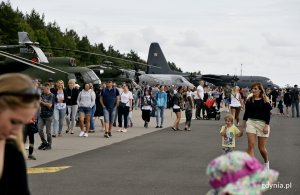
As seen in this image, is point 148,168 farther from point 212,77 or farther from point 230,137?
point 212,77

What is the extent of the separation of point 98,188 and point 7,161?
22.8 feet

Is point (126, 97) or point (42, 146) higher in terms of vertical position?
point (126, 97)

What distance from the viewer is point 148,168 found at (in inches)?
478

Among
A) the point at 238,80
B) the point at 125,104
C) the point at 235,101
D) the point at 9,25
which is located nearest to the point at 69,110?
the point at 125,104

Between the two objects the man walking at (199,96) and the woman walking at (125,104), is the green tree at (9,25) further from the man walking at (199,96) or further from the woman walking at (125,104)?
the woman walking at (125,104)

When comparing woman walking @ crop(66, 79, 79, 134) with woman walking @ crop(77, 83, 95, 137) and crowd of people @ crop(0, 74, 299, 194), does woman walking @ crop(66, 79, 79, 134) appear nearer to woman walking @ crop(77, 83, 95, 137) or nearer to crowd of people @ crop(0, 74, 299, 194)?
crowd of people @ crop(0, 74, 299, 194)

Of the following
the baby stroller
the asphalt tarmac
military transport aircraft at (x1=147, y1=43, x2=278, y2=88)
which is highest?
military transport aircraft at (x1=147, y1=43, x2=278, y2=88)

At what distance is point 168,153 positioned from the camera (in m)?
15.1

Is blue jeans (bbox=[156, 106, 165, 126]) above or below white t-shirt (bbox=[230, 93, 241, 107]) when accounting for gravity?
below

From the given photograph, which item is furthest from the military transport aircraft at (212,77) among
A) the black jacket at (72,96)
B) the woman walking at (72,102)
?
the black jacket at (72,96)

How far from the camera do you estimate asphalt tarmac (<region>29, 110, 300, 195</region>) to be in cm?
966

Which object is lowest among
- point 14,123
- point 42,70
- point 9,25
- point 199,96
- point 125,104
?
point 125,104

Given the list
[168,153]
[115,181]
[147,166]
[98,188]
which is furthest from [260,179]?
[168,153]

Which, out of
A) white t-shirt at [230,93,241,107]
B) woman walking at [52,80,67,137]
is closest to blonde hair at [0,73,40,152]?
woman walking at [52,80,67,137]
